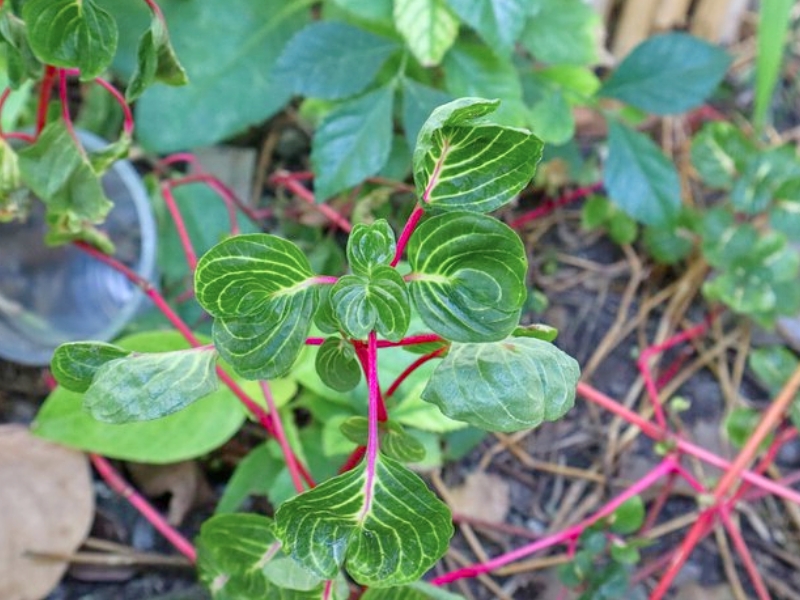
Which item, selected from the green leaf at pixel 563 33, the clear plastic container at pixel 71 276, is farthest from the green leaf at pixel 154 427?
the green leaf at pixel 563 33

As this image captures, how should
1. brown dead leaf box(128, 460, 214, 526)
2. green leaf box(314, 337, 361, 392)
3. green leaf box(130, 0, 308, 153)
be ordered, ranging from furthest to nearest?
green leaf box(130, 0, 308, 153) < brown dead leaf box(128, 460, 214, 526) < green leaf box(314, 337, 361, 392)

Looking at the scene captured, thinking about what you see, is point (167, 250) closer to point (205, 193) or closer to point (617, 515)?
point (205, 193)

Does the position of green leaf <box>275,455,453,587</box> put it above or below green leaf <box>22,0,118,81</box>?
below

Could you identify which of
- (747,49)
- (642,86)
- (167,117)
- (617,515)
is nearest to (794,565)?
(617,515)

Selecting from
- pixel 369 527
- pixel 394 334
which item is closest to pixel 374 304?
pixel 394 334

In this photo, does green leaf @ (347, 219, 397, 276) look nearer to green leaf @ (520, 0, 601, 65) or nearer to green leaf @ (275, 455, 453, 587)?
green leaf @ (275, 455, 453, 587)

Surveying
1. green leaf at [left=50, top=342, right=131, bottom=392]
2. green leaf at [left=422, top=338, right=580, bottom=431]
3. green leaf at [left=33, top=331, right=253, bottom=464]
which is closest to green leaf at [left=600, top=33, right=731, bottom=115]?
green leaf at [left=33, top=331, right=253, bottom=464]

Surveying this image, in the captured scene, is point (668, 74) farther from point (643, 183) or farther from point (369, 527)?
point (369, 527)
